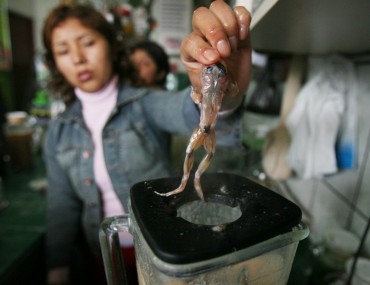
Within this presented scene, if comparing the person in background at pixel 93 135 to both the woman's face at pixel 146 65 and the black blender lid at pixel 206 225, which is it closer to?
the black blender lid at pixel 206 225

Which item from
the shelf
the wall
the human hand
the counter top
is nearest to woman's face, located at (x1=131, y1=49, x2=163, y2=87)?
the counter top

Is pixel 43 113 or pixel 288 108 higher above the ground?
pixel 288 108

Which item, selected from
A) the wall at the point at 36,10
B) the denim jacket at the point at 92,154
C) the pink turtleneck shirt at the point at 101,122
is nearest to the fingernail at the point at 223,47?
the denim jacket at the point at 92,154

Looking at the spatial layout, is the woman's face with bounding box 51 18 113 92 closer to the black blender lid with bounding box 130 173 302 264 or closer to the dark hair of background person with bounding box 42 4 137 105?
the dark hair of background person with bounding box 42 4 137 105

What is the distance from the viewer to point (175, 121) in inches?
21.2

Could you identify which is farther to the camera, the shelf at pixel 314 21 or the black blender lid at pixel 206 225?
the shelf at pixel 314 21

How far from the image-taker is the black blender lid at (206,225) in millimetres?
177

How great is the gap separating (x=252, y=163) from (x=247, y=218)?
595mm

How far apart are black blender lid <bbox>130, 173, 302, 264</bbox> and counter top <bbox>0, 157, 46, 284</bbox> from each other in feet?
1.98

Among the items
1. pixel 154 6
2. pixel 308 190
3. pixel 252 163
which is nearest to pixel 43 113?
pixel 154 6

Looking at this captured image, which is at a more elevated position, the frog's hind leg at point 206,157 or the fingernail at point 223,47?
the fingernail at point 223,47

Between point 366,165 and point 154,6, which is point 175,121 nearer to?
point 366,165

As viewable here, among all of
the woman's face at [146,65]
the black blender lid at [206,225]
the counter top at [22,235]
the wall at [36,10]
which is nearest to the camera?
the black blender lid at [206,225]

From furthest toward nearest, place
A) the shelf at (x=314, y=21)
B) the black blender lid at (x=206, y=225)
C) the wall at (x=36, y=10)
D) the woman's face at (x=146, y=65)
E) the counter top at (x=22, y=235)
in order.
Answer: the wall at (x=36, y=10) < the woman's face at (x=146, y=65) < the counter top at (x=22, y=235) < the shelf at (x=314, y=21) < the black blender lid at (x=206, y=225)
